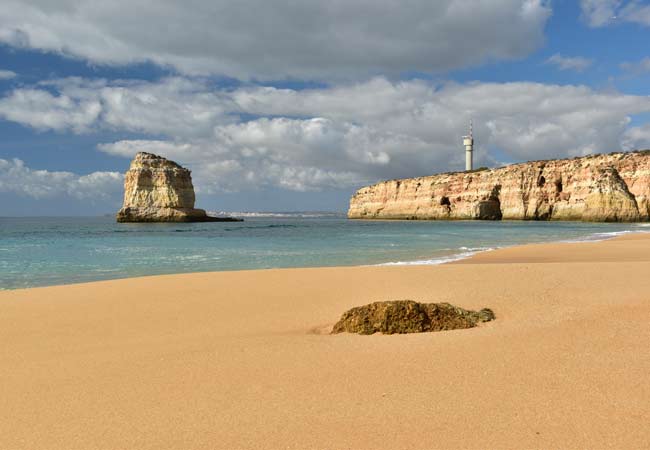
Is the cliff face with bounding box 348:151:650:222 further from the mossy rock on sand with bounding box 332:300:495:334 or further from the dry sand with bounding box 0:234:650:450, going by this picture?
the mossy rock on sand with bounding box 332:300:495:334

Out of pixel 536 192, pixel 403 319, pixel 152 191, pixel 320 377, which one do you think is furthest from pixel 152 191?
pixel 320 377

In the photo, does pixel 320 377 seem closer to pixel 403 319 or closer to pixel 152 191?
pixel 403 319

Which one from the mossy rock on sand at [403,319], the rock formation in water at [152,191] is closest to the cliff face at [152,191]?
the rock formation in water at [152,191]

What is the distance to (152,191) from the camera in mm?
74875

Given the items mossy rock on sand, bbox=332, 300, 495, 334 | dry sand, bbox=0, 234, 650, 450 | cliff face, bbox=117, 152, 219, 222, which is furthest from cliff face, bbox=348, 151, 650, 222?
mossy rock on sand, bbox=332, 300, 495, 334

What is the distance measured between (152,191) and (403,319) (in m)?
76.5

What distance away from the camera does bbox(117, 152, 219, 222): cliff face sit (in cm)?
7406

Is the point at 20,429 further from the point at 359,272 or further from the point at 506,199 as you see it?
the point at 506,199

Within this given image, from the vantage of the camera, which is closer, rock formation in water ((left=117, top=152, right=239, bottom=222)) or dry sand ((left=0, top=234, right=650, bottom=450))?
dry sand ((left=0, top=234, right=650, bottom=450))

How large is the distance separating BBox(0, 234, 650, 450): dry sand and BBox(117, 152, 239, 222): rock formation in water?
7186cm

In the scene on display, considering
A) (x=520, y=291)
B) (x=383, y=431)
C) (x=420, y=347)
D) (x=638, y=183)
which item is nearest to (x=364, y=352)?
(x=420, y=347)

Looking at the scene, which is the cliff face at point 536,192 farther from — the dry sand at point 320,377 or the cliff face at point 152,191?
the dry sand at point 320,377

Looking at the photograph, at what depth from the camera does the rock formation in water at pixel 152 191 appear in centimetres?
7406

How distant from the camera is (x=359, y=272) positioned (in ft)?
34.5
